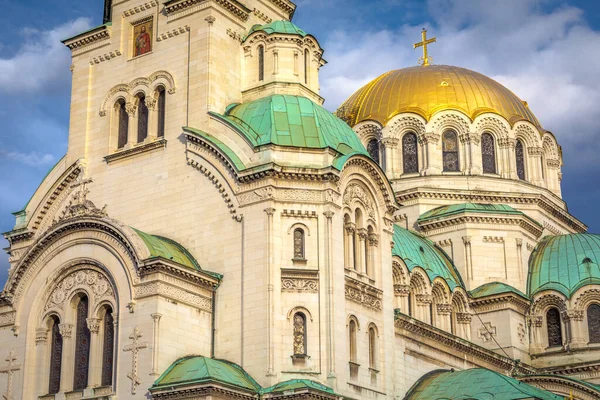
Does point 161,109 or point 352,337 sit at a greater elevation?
point 161,109

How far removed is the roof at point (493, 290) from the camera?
148 feet

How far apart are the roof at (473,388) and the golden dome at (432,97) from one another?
17.2 m

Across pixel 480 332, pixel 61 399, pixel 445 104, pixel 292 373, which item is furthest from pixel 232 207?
pixel 445 104

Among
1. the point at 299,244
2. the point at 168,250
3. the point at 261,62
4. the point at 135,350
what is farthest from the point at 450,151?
the point at 135,350

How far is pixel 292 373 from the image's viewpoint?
3131 cm

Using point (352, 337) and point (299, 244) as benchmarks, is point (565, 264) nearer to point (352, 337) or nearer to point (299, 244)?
point (352, 337)

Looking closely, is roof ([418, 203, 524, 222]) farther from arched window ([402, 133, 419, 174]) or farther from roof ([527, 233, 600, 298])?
arched window ([402, 133, 419, 174])

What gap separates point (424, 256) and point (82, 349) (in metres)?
16.3

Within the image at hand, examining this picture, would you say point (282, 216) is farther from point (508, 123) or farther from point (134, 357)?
point (508, 123)

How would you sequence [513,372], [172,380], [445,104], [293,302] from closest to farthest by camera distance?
[172,380] < [293,302] < [513,372] < [445,104]

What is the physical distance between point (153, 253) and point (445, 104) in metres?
23.3

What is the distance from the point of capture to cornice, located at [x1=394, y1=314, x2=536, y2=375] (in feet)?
123

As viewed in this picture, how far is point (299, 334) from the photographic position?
32062mm

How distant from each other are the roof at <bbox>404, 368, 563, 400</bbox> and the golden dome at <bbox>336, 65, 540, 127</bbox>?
1724cm
